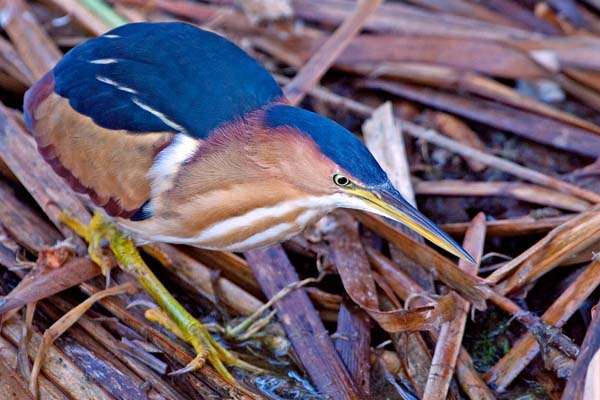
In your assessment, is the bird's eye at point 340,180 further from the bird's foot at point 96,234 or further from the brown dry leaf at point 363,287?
the bird's foot at point 96,234

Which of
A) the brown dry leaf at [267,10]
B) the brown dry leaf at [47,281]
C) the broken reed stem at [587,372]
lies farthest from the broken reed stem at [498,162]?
the brown dry leaf at [47,281]

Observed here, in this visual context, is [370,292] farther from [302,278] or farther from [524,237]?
[524,237]

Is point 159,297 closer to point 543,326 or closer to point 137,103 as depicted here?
point 137,103

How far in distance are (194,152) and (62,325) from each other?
62 cm

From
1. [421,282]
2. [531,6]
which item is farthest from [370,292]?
[531,6]

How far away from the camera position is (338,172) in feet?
7.44

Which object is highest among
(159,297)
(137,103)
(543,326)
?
(137,103)

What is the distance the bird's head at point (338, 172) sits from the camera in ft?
7.38

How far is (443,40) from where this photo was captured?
3500 mm

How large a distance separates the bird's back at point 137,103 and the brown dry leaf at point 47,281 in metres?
0.24

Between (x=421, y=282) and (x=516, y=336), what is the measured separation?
0.32 metres

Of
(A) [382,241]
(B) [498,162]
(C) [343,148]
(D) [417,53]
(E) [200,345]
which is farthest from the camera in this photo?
(D) [417,53]

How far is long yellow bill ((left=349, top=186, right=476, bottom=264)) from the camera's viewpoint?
2266 mm

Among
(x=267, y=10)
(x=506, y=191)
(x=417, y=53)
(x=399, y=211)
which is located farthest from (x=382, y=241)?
(x=267, y=10)
